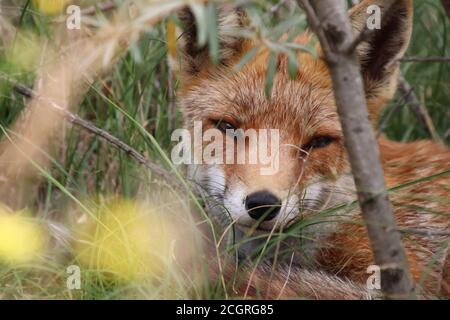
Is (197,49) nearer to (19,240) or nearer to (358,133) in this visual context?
(19,240)

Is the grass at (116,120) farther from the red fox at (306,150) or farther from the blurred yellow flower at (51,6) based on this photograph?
the red fox at (306,150)

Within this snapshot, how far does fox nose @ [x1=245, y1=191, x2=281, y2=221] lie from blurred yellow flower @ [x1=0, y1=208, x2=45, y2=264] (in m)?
0.96

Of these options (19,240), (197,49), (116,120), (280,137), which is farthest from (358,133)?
(116,120)

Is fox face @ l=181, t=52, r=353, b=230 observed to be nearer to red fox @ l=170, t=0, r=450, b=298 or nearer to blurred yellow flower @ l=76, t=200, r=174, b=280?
red fox @ l=170, t=0, r=450, b=298

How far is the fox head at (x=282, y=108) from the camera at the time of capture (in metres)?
3.42

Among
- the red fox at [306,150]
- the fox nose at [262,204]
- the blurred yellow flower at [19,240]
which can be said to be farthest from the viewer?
the red fox at [306,150]

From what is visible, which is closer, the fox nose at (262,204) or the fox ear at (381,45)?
the fox nose at (262,204)

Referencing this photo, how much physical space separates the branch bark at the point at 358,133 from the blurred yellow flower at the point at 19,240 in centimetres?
155

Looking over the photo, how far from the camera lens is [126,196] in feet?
13.7

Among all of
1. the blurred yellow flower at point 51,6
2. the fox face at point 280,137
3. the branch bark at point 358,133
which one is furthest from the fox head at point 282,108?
the branch bark at point 358,133

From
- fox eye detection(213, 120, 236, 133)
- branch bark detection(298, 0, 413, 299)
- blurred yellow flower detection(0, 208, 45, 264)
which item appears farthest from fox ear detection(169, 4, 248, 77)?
branch bark detection(298, 0, 413, 299)

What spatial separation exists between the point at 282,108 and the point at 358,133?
3.96ft
